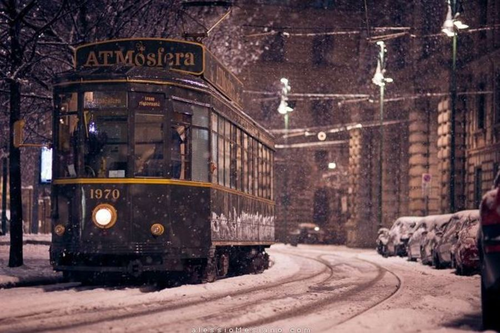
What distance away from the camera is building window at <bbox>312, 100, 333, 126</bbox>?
64562mm

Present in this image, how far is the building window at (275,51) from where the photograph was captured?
64.9 meters

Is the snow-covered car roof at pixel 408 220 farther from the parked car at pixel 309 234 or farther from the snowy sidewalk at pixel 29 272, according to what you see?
the parked car at pixel 309 234

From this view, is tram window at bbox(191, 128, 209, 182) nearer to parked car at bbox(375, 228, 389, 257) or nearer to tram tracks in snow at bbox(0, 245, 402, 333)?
tram tracks in snow at bbox(0, 245, 402, 333)

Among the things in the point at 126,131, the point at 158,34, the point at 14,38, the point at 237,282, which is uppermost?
the point at 158,34

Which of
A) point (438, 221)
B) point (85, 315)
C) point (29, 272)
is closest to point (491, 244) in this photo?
point (85, 315)

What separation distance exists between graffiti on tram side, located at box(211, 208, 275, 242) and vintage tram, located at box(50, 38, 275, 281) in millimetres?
226

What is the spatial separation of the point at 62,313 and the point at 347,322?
3401 mm

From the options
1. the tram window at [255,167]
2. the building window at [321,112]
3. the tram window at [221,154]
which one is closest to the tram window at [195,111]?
the tram window at [221,154]

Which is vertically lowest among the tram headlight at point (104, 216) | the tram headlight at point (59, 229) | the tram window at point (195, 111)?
the tram headlight at point (59, 229)

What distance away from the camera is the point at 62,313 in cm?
1083

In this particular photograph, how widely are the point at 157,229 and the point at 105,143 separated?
5.35 ft

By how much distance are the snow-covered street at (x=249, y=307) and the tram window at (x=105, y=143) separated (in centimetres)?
191

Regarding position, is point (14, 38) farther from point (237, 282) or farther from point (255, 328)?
point (255, 328)

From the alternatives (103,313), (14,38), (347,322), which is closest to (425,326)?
(347,322)
